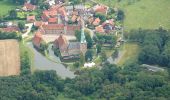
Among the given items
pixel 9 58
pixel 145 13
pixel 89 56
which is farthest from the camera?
pixel 145 13

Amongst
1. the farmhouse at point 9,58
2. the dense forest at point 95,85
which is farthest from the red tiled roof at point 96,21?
the dense forest at point 95,85

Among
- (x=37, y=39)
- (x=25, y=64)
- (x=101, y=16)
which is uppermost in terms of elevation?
(x=101, y=16)

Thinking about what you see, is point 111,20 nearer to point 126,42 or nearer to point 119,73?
point 126,42

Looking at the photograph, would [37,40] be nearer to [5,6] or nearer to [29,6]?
[29,6]

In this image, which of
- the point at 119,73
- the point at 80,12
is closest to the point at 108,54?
the point at 119,73

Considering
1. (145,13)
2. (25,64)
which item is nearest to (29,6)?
(145,13)

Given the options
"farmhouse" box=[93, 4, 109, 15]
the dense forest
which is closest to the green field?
"farmhouse" box=[93, 4, 109, 15]

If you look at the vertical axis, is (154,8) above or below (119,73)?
above

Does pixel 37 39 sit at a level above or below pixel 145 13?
below
